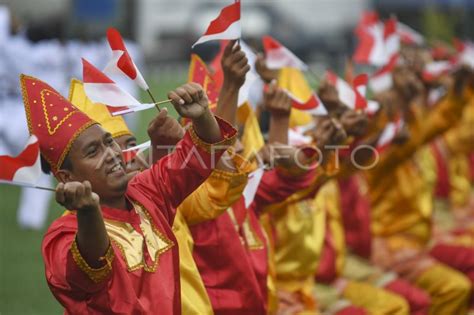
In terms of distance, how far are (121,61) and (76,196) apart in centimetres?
90

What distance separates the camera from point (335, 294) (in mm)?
6328

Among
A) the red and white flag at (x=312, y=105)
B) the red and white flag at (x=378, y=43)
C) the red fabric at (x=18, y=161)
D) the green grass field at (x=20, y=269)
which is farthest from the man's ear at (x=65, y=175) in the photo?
the red and white flag at (x=378, y=43)

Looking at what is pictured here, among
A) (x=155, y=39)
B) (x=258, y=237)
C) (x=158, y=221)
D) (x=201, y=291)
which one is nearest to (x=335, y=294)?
(x=258, y=237)

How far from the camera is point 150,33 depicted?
878 inches

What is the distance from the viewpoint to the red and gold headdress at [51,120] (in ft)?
12.2

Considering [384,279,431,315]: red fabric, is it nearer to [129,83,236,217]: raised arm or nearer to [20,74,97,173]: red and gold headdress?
[129,83,236,217]: raised arm

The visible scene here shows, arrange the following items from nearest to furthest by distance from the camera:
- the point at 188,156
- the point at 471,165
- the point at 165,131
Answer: the point at 188,156
the point at 165,131
the point at 471,165

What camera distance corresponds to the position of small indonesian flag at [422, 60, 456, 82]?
28.1ft

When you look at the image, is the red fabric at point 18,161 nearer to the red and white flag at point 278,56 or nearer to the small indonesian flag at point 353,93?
the red and white flag at point 278,56

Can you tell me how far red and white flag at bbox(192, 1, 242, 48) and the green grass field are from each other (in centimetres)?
166

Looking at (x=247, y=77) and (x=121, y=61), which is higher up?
(x=121, y=61)

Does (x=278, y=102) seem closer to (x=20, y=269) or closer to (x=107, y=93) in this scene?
(x=107, y=93)

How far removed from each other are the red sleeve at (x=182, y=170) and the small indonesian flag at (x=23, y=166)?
70 cm

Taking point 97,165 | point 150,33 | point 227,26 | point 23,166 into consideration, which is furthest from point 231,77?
point 150,33
